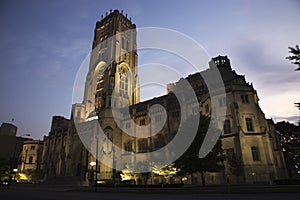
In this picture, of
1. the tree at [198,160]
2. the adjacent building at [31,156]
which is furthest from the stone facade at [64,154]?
the tree at [198,160]

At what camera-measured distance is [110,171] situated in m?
48.6

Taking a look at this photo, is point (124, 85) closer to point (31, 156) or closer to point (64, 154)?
point (64, 154)

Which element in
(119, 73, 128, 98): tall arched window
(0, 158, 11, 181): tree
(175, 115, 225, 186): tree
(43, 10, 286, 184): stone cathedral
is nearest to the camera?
(175, 115, 225, 186): tree

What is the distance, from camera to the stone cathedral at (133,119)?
32.8 meters

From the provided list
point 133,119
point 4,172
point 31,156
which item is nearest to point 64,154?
point 4,172

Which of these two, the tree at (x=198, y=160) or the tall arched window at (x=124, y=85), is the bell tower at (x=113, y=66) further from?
the tree at (x=198, y=160)

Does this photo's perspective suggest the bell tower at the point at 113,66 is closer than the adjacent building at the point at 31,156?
Yes

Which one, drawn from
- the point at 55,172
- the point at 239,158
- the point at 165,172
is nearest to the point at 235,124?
the point at 239,158

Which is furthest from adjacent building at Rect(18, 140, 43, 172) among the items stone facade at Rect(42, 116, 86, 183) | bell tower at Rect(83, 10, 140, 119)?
bell tower at Rect(83, 10, 140, 119)

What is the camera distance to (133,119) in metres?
54.2

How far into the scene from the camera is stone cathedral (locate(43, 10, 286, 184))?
32.8m

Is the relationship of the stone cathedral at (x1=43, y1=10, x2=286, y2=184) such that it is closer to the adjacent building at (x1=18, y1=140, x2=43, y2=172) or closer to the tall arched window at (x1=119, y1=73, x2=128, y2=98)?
the tall arched window at (x1=119, y1=73, x2=128, y2=98)

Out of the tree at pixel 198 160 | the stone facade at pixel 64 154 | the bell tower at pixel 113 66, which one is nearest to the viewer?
A: the tree at pixel 198 160

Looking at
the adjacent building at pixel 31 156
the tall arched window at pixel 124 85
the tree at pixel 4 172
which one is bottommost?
the tree at pixel 4 172
